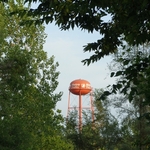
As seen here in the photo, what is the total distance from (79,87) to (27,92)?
36625 mm

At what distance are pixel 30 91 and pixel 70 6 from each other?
23.5 meters

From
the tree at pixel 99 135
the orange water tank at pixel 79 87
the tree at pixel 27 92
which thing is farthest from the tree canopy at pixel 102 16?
the orange water tank at pixel 79 87

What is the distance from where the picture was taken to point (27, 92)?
28641mm

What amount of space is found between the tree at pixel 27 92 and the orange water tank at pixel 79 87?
3378cm

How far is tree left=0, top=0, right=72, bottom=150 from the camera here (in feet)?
85.0

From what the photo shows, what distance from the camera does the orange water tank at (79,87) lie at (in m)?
65.1

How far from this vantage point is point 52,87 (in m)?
30.2

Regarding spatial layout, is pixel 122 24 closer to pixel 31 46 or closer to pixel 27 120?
pixel 27 120

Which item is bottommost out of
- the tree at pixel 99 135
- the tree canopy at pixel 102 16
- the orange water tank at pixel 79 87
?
the tree canopy at pixel 102 16

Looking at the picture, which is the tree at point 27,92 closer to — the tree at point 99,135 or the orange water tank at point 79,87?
the tree at point 99,135

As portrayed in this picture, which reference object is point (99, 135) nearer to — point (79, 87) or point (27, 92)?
point (27, 92)

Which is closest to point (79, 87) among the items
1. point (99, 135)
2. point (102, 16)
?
point (99, 135)

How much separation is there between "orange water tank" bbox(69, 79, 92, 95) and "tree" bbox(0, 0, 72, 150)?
111ft

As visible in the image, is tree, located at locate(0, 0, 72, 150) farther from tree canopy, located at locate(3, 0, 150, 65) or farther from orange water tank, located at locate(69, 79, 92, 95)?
orange water tank, located at locate(69, 79, 92, 95)
